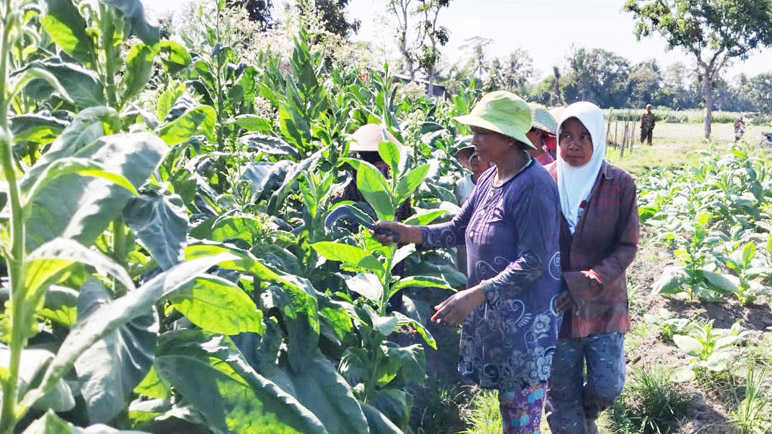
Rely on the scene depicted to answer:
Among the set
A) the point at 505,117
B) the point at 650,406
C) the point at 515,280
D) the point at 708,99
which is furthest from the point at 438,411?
the point at 708,99

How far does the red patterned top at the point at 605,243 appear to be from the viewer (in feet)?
10.1

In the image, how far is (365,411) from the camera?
2.35 metres

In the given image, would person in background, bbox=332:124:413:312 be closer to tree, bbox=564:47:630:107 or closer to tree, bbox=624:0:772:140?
tree, bbox=624:0:772:140

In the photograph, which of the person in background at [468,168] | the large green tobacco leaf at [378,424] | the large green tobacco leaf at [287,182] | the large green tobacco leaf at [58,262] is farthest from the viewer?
the person in background at [468,168]

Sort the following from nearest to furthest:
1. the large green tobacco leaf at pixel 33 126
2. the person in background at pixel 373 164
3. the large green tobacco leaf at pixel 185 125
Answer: the large green tobacco leaf at pixel 33 126 → the large green tobacco leaf at pixel 185 125 → the person in background at pixel 373 164

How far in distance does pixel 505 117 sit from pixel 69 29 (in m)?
1.63

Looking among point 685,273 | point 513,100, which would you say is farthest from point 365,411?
point 685,273

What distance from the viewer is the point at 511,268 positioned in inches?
102

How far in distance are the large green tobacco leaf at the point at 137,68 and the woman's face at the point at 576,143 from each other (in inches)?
78.5

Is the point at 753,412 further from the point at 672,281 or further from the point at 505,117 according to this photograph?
the point at 505,117

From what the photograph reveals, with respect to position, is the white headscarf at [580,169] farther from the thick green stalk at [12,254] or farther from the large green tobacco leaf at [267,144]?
the thick green stalk at [12,254]

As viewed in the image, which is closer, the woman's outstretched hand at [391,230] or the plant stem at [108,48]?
the plant stem at [108,48]

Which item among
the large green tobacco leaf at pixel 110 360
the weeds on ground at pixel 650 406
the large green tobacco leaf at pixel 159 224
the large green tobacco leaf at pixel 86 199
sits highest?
the large green tobacco leaf at pixel 86 199

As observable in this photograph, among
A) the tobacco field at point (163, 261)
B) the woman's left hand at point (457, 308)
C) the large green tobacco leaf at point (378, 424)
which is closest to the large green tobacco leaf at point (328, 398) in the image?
the tobacco field at point (163, 261)
